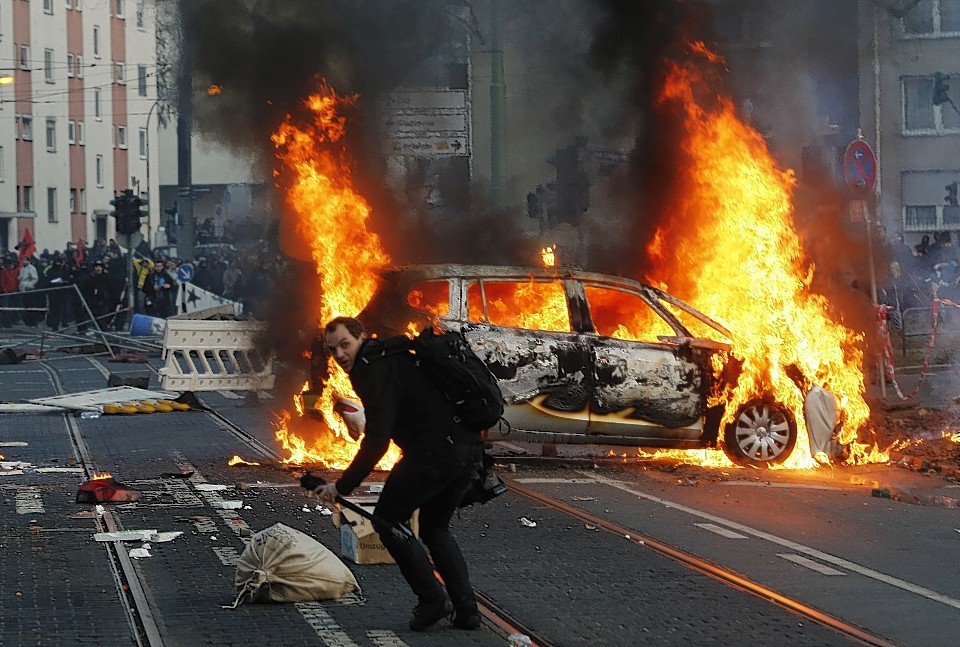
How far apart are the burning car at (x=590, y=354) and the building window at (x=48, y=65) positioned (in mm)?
58647

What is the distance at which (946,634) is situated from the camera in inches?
280

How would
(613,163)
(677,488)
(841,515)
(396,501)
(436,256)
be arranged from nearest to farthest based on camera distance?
1. (396,501)
2. (841,515)
3. (677,488)
4. (436,256)
5. (613,163)

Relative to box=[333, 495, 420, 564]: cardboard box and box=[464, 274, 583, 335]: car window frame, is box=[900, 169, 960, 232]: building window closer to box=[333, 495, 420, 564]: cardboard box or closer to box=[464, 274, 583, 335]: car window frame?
box=[464, 274, 583, 335]: car window frame

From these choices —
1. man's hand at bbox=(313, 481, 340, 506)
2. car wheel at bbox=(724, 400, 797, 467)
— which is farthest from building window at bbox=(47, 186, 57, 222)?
man's hand at bbox=(313, 481, 340, 506)

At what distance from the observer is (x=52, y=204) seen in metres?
69.7

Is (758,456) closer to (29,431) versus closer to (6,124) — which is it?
(29,431)

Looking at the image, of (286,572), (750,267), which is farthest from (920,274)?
(286,572)

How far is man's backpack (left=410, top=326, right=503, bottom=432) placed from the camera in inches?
264

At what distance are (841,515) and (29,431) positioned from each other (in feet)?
29.5

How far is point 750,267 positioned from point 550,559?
6.38m

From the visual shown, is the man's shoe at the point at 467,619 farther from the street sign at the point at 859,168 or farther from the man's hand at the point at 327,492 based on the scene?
the street sign at the point at 859,168

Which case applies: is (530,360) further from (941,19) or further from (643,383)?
(941,19)

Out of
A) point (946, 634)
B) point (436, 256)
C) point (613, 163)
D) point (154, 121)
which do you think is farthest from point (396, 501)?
point (154, 121)

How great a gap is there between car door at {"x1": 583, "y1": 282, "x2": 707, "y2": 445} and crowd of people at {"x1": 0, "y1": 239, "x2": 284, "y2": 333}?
1814cm
